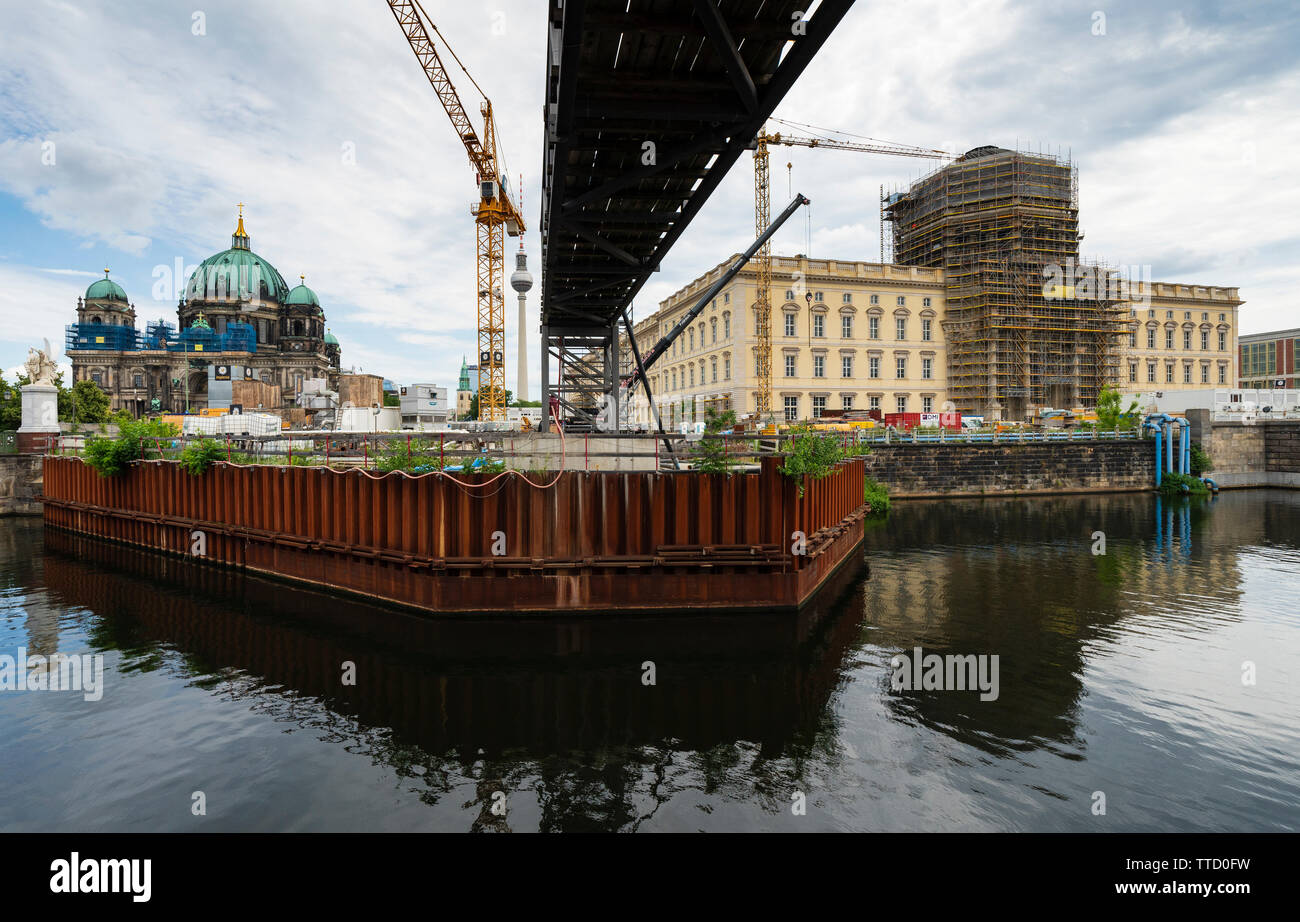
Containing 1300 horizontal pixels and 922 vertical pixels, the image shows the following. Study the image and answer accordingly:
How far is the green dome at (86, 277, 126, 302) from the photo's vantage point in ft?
403

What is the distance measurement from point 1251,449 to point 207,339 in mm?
153183

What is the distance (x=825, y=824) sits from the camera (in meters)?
7.23

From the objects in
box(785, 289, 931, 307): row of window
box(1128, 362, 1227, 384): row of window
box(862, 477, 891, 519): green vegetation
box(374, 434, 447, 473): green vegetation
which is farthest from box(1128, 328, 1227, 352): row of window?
box(374, 434, 447, 473): green vegetation

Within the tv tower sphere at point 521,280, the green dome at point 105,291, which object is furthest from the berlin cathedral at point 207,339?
the tv tower sphere at point 521,280

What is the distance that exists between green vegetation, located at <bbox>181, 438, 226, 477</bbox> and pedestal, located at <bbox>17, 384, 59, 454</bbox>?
21.8 m

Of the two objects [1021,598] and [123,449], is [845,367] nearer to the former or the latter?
[1021,598]

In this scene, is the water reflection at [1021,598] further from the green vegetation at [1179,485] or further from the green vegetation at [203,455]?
the green vegetation at [203,455]

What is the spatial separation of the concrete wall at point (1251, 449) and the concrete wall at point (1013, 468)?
586 cm


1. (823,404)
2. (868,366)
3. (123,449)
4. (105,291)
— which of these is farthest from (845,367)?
(105,291)

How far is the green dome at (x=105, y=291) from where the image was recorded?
4838 inches

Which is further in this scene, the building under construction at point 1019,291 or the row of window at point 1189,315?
the row of window at point 1189,315

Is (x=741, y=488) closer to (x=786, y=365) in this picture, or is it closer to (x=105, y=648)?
(x=105, y=648)

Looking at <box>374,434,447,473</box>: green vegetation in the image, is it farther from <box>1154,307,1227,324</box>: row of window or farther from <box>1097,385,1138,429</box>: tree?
<box>1154,307,1227,324</box>: row of window
